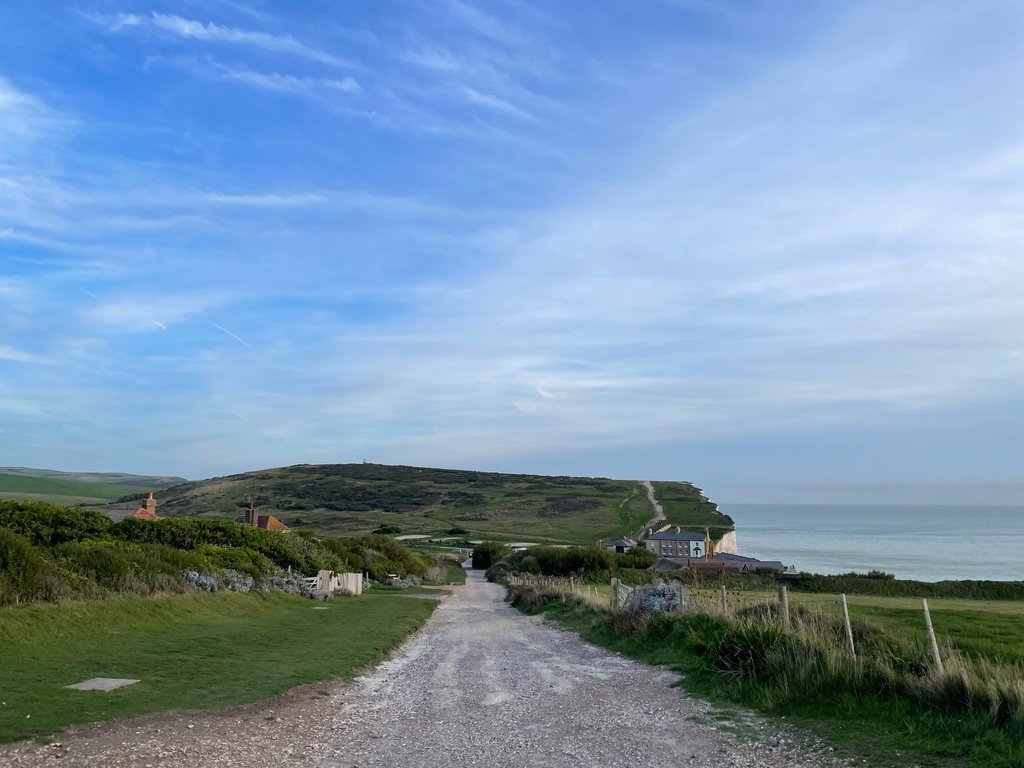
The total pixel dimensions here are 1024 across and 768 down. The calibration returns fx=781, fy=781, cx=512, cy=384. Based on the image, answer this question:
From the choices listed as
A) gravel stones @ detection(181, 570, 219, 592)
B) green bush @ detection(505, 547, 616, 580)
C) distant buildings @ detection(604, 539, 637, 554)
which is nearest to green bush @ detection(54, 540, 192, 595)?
gravel stones @ detection(181, 570, 219, 592)

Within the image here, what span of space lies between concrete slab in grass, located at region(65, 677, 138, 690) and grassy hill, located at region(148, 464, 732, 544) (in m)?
90.8

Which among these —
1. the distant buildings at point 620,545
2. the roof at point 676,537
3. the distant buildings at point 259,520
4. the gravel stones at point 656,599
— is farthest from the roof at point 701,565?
the gravel stones at point 656,599

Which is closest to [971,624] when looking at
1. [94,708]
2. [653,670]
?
[653,670]

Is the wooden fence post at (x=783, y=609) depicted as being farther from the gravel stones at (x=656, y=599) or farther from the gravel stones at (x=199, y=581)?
the gravel stones at (x=199, y=581)

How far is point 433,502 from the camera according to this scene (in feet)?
498

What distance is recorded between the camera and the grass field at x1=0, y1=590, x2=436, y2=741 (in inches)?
387

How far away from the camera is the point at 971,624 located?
22078mm

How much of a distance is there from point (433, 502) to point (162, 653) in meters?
139

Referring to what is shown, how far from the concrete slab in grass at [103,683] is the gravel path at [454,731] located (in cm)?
224

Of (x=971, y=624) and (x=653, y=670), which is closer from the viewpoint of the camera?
(x=653, y=670)

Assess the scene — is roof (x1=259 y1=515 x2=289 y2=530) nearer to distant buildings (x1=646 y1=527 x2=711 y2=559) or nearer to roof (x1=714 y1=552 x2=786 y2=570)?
roof (x1=714 y1=552 x2=786 y2=570)

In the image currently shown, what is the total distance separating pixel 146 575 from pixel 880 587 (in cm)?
4208

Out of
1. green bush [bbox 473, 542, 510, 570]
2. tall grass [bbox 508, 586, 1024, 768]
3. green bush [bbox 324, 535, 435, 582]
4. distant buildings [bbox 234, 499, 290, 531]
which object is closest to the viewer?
tall grass [bbox 508, 586, 1024, 768]

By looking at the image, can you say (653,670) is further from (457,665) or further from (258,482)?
(258,482)
